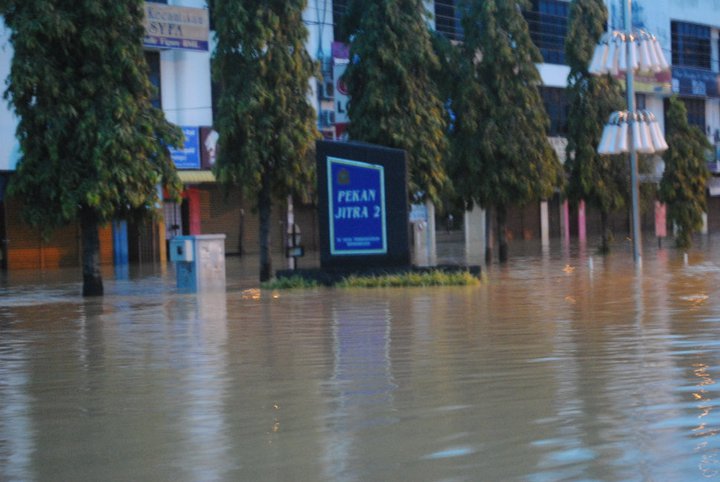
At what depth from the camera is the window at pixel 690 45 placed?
2518 inches

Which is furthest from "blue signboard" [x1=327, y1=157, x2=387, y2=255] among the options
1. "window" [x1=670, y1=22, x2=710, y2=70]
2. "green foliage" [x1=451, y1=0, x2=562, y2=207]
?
"window" [x1=670, y1=22, x2=710, y2=70]

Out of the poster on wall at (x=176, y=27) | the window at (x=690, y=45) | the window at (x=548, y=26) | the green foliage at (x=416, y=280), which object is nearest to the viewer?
the green foliage at (x=416, y=280)

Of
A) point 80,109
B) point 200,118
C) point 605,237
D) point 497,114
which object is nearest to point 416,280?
point 80,109

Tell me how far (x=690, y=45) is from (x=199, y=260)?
154ft

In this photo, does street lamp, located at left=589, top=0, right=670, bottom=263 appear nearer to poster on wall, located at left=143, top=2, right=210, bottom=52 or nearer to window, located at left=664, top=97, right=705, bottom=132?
poster on wall, located at left=143, top=2, right=210, bottom=52

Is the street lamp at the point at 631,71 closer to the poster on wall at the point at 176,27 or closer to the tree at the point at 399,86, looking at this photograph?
the tree at the point at 399,86

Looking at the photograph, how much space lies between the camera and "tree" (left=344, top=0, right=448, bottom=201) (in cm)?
2969

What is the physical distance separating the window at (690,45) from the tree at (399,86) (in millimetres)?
37074

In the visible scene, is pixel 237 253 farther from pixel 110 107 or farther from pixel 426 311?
pixel 426 311

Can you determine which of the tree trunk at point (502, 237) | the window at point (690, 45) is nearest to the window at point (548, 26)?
the window at point (690, 45)

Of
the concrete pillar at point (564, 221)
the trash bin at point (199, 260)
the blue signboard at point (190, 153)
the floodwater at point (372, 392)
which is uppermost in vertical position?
the blue signboard at point (190, 153)

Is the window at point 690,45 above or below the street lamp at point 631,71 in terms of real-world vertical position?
above

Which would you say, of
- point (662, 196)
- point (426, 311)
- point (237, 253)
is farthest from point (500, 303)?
point (237, 253)

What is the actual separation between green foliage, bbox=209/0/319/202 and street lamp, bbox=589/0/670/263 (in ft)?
23.3
